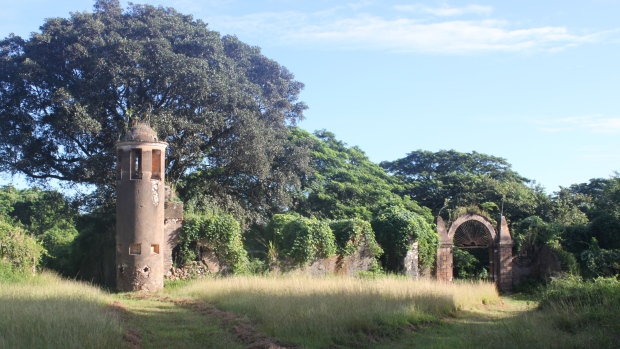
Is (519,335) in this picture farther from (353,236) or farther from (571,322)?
(353,236)

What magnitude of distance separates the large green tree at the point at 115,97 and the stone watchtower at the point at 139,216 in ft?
12.1

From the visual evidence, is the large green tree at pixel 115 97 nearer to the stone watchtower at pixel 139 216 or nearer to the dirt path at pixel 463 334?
the stone watchtower at pixel 139 216

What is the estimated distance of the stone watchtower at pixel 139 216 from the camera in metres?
20.1

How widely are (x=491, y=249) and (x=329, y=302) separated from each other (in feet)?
46.5

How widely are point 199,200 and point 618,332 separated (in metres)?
20.0

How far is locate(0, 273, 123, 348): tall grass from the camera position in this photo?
988 centimetres

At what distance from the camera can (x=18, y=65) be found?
25.9m

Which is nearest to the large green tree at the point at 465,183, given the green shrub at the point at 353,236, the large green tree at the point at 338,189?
the large green tree at the point at 338,189

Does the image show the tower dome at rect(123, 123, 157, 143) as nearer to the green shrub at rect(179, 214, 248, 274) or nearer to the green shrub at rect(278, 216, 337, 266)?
the green shrub at rect(179, 214, 248, 274)

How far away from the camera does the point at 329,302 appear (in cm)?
1397

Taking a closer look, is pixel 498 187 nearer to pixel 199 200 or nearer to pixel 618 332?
pixel 199 200

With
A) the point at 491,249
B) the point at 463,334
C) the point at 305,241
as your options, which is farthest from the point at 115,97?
the point at 463,334

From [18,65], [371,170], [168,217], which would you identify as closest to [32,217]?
[18,65]

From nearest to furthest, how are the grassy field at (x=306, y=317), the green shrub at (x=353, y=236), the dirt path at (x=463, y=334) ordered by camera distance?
1. the grassy field at (x=306, y=317)
2. the dirt path at (x=463, y=334)
3. the green shrub at (x=353, y=236)
